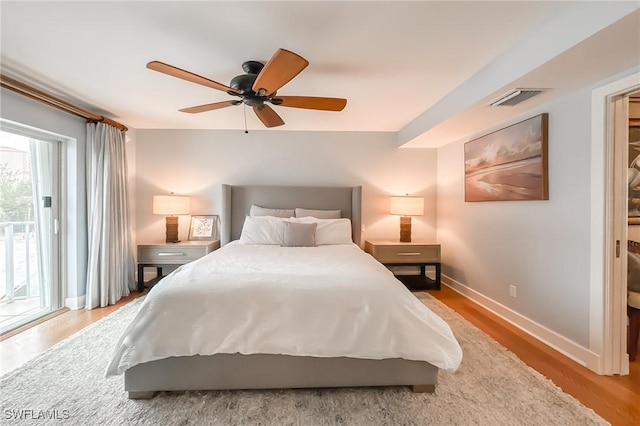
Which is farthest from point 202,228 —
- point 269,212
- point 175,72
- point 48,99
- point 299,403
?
point 299,403

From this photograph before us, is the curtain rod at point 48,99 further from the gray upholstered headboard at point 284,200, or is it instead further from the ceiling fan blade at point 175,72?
the gray upholstered headboard at point 284,200

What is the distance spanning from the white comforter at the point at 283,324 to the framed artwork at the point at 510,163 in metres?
1.68

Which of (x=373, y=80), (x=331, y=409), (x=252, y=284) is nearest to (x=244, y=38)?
(x=373, y=80)

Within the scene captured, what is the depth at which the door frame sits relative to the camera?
6.30 feet

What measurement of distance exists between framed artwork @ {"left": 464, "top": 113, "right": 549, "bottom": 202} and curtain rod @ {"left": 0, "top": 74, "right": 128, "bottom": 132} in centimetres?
438

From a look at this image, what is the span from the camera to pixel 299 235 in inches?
129

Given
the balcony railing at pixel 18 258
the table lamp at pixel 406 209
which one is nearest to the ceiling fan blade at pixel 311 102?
the table lamp at pixel 406 209

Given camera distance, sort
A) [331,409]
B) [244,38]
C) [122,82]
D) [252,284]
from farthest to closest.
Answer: [122,82] → [244,38] → [252,284] → [331,409]

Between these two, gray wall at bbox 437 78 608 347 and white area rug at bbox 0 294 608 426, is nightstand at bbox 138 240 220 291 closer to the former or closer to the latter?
white area rug at bbox 0 294 608 426

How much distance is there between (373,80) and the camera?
8.32 feet

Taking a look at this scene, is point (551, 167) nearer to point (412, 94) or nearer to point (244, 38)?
point (412, 94)

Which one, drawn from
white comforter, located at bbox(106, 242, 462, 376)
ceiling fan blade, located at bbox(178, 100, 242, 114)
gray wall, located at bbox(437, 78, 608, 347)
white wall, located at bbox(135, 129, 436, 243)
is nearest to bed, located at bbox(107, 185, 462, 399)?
white comforter, located at bbox(106, 242, 462, 376)

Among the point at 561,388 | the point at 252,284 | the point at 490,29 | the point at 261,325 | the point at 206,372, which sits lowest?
the point at 561,388

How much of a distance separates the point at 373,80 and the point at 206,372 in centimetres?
258
